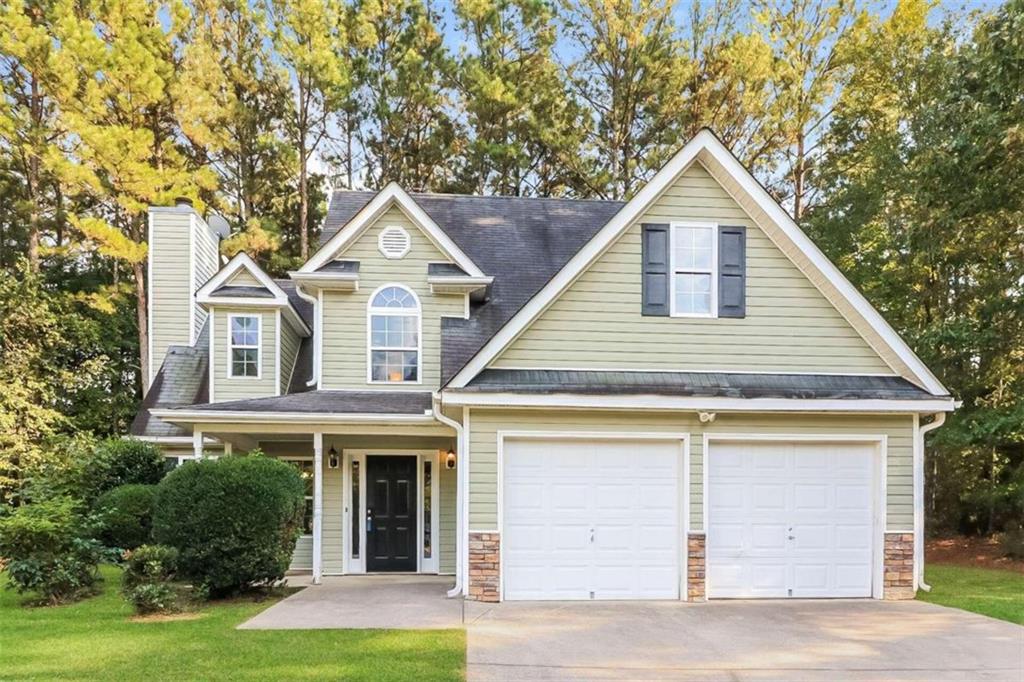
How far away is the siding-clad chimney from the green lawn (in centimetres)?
1504

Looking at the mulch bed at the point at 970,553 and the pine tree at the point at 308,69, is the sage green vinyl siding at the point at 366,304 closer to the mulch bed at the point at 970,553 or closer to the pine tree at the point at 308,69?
the pine tree at the point at 308,69

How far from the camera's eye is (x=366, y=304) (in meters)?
13.2

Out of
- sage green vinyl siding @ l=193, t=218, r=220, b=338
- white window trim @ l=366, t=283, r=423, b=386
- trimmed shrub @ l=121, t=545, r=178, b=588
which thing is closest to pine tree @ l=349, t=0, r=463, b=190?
sage green vinyl siding @ l=193, t=218, r=220, b=338

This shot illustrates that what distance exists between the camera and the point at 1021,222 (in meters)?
14.7

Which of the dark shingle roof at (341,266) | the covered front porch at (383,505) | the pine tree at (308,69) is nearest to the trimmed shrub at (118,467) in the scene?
the covered front porch at (383,505)

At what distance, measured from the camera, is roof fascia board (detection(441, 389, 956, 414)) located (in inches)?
375

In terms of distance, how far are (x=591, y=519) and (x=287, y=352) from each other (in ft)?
24.0

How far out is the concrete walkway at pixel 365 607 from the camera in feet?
27.0

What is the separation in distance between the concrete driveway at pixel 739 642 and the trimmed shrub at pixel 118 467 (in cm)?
842

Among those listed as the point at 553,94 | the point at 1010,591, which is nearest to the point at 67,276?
the point at 553,94

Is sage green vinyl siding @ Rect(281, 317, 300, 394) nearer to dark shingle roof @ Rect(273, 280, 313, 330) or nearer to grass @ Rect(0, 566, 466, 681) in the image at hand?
dark shingle roof @ Rect(273, 280, 313, 330)

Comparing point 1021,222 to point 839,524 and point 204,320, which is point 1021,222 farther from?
point 204,320

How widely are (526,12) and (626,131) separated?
5.03 m

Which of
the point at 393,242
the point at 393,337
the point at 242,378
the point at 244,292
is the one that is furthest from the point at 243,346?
the point at 393,242
